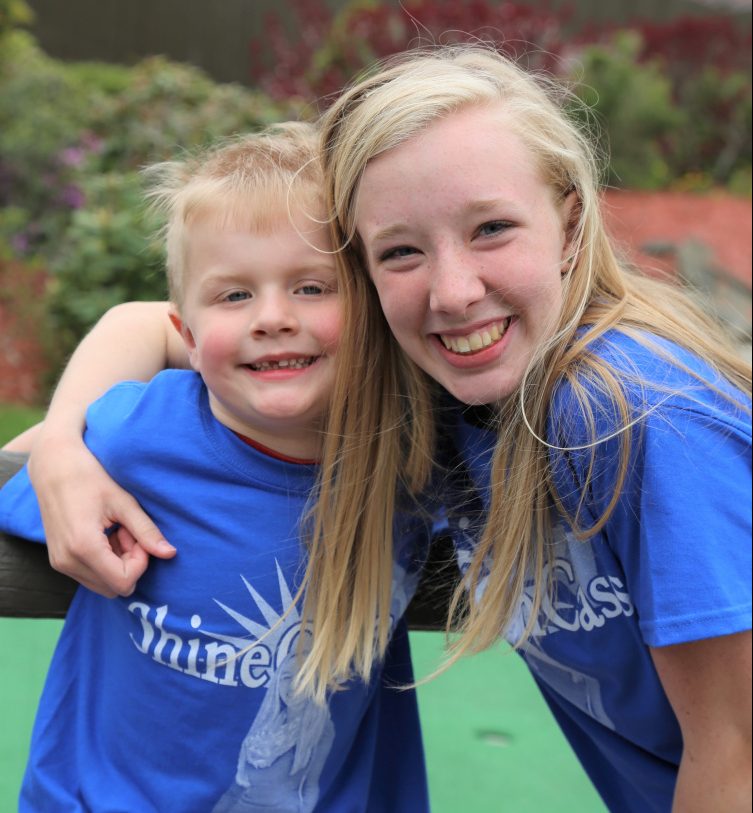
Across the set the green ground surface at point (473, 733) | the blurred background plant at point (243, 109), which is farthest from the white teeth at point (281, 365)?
the green ground surface at point (473, 733)

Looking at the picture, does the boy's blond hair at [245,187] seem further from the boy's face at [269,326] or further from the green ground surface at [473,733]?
the green ground surface at [473,733]

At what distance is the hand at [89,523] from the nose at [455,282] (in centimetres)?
58

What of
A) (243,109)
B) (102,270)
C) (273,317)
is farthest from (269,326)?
(243,109)

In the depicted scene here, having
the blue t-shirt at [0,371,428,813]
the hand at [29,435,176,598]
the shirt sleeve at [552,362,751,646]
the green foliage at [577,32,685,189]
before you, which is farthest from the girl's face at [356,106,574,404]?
the green foliage at [577,32,685,189]

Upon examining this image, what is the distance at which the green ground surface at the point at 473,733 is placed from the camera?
9.52 ft

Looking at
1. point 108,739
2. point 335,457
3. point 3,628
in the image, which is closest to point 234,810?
point 108,739

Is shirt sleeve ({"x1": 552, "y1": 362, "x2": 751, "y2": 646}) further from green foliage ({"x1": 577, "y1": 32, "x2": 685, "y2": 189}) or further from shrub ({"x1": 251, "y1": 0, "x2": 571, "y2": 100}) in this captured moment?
green foliage ({"x1": 577, "y1": 32, "x2": 685, "y2": 189})

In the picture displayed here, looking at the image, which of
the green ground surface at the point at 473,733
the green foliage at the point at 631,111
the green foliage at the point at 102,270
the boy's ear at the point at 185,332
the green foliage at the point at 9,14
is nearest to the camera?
the boy's ear at the point at 185,332

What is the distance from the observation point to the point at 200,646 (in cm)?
170

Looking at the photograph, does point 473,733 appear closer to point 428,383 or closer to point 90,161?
point 428,383

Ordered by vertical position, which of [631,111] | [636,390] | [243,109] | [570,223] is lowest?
[631,111]

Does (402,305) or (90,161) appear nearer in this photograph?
(402,305)

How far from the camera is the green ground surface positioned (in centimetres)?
290

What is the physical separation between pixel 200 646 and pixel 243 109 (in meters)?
5.27
